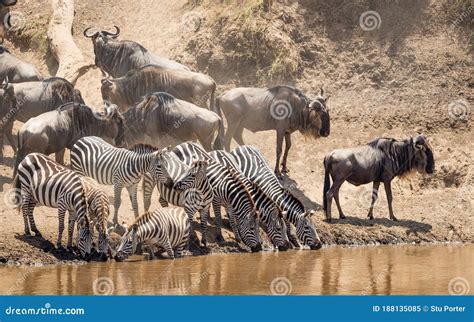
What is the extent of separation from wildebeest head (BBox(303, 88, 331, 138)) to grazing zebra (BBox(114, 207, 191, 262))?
17.1 ft

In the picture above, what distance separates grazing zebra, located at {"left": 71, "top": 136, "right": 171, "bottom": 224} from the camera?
20.6 metres

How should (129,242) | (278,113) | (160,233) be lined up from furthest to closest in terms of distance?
(278,113), (160,233), (129,242)

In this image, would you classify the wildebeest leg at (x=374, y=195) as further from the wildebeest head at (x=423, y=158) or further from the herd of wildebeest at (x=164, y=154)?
the wildebeest head at (x=423, y=158)

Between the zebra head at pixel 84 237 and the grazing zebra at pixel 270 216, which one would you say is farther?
the grazing zebra at pixel 270 216

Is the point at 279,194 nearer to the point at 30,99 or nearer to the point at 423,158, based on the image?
the point at 423,158

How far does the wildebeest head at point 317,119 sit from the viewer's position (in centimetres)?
2436

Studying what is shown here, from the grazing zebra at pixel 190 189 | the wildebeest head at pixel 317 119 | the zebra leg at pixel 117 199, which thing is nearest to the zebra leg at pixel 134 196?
the zebra leg at pixel 117 199

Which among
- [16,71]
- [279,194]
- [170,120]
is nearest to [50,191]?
[279,194]

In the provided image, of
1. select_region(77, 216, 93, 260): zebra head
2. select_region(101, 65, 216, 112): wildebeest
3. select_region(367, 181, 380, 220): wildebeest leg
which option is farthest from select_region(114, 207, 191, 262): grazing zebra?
select_region(101, 65, 216, 112): wildebeest

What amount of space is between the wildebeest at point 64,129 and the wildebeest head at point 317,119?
374cm

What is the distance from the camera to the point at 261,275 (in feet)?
60.2

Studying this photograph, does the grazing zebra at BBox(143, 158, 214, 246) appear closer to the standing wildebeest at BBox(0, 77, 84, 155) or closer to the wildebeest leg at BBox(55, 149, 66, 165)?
the wildebeest leg at BBox(55, 149, 66, 165)

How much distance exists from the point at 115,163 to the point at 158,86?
4263 mm

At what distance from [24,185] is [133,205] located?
6.43 feet
